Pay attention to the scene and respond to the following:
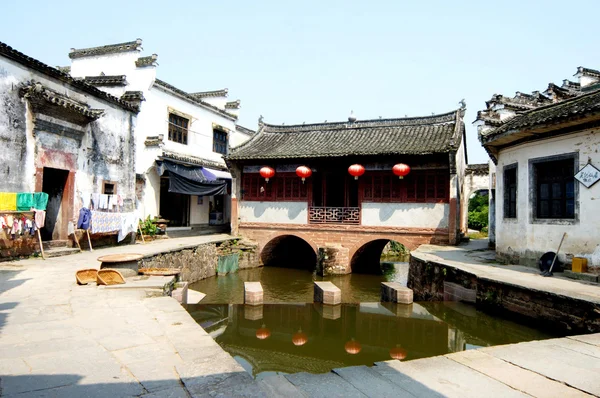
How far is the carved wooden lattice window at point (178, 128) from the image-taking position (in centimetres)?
1791

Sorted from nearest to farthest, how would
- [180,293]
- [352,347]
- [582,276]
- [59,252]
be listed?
[352,347]
[180,293]
[582,276]
[59,252]

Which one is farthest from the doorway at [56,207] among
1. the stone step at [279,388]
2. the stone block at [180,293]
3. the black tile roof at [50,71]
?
the stone step at [279,388]

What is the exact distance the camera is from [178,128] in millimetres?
18391

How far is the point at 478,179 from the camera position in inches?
885

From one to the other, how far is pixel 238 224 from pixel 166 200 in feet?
11.8

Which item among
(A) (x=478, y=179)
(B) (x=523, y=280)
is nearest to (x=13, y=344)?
(B) (x=523, y=280)

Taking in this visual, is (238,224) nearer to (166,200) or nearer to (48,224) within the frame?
(166,200)

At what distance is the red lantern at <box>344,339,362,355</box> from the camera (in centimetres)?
617

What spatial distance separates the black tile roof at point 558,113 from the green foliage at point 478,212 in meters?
15.2

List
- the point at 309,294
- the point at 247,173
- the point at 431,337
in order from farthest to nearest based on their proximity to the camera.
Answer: the point at 247,173 < the point at 309,294 < the point at 431,337

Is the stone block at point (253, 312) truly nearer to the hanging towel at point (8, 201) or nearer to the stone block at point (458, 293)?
the stone block at point (458, 293)

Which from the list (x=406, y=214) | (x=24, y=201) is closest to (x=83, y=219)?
(x=24, y=201)

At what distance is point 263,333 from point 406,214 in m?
9.34

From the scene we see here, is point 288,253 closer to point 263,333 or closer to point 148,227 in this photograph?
point 148,227
